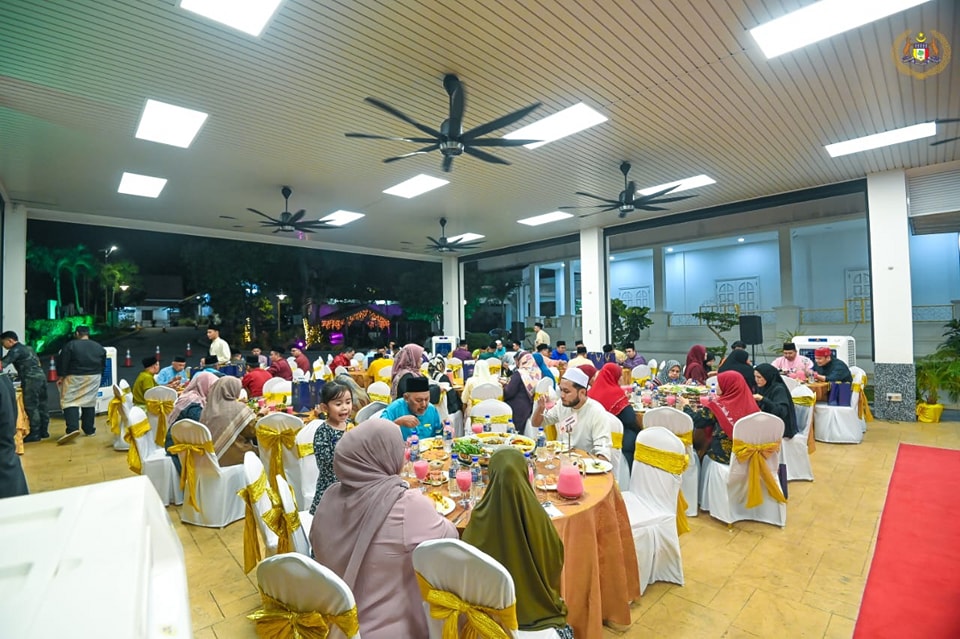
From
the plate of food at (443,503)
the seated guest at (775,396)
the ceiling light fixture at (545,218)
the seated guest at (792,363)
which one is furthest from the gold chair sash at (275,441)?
the ceiling light fixture at (545,218)

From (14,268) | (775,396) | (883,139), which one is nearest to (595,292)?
(883,139)

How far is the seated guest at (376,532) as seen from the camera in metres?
1.61

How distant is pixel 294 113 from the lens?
4.91 metres

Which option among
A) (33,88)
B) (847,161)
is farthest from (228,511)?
(847,161)

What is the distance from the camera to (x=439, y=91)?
4508 millimetres

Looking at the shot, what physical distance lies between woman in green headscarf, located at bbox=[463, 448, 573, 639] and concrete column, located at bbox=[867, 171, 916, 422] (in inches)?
317

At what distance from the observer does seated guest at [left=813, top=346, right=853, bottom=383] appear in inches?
235

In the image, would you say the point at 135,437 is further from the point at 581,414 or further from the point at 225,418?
the point at 581,414

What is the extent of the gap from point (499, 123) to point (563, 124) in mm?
1685

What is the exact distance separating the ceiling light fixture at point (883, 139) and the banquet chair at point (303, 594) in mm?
7595

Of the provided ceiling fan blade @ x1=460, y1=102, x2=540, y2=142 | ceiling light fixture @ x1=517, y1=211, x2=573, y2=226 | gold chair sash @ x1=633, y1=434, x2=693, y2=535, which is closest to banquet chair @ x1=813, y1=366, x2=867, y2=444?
gold chair sash @ x1=633, y1=434, x2=693, y2=535

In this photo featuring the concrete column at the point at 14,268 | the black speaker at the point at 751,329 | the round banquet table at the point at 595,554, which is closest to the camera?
the round banquet table at the point at 595,554

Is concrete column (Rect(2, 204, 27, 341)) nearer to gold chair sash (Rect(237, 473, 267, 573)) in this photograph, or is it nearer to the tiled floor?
the tiled floor

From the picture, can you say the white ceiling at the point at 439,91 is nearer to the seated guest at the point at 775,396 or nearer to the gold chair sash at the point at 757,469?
the seated guest at the point at 775,396
